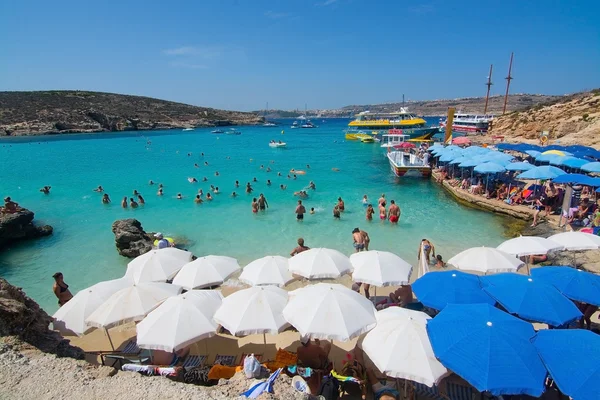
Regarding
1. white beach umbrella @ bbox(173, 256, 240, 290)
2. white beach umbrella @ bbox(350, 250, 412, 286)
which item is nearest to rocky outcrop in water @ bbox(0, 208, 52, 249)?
white beach umbrella @ bbox(173, 256, 240, 290)

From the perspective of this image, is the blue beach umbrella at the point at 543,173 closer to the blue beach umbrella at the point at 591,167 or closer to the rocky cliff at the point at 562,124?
the blue beach umbrella at the point at 591,167

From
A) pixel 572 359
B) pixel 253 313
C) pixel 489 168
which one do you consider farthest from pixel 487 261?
pixel 489 168

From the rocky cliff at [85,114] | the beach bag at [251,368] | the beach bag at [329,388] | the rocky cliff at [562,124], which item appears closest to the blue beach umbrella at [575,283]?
the beach bag at [329,388]

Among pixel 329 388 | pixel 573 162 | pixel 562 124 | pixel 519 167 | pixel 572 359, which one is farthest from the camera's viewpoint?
pixel 562 124

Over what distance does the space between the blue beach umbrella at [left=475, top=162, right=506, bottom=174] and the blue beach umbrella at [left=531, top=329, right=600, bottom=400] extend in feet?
46.3

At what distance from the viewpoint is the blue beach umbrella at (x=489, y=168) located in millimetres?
16578

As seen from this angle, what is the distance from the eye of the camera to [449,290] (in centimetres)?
590

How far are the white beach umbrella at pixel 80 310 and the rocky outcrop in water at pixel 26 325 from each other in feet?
1.97

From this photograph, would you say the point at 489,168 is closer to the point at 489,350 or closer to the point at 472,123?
the point at 489,350

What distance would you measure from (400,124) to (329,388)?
59426mm

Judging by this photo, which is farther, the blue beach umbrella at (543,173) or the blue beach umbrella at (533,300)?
the blue beach umbrella at (543,173)

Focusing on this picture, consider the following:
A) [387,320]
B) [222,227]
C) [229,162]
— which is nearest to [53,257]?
[222,227]

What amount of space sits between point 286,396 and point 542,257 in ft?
33.4

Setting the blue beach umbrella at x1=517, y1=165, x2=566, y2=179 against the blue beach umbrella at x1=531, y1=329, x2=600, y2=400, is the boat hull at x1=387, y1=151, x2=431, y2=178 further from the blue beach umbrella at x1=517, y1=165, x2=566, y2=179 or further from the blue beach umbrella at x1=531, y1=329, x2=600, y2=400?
the blue beach umbrella at x1=531, y1=329, x2=600, y2=400
